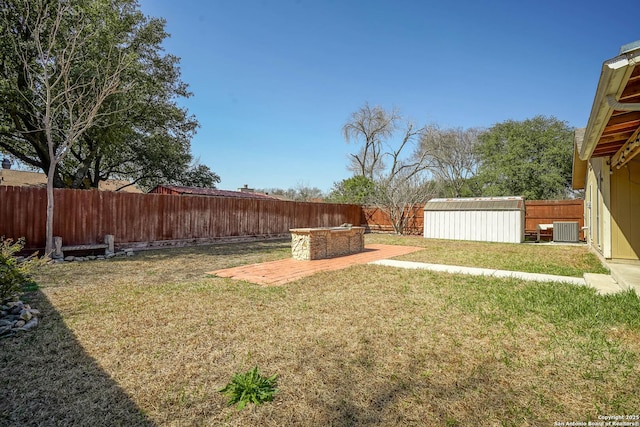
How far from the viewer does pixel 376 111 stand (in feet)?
86.7

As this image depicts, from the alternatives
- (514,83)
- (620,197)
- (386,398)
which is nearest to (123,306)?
(386,398)

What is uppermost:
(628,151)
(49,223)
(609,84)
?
(609,84)

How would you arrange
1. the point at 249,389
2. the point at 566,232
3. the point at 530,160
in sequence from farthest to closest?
the point at 530,160, the point at 566,232, the point at 249,389

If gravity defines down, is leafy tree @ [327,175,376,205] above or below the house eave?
above

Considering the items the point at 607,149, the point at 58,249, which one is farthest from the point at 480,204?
the point at 58,249

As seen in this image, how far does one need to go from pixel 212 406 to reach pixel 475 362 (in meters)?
1.96

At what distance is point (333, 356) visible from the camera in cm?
251

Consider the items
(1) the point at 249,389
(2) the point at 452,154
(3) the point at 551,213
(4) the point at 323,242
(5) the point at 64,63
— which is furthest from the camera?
(2) the point at 452,154

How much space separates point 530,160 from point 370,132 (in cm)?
1223

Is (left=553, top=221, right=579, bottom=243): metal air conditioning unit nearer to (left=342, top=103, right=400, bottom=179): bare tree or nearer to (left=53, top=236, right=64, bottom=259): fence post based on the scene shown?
(left=342, top=103, right=400, bottom=179): bare tree

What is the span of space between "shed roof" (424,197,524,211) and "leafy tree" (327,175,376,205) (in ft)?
20.0

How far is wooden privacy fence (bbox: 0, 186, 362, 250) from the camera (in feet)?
25.0

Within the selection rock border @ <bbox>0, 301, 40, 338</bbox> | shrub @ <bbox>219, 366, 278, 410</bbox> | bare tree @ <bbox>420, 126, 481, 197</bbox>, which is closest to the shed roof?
bare tree @ <bbox>420, 126, 481, 197</bbox>

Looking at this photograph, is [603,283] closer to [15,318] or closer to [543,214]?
[15,318]
